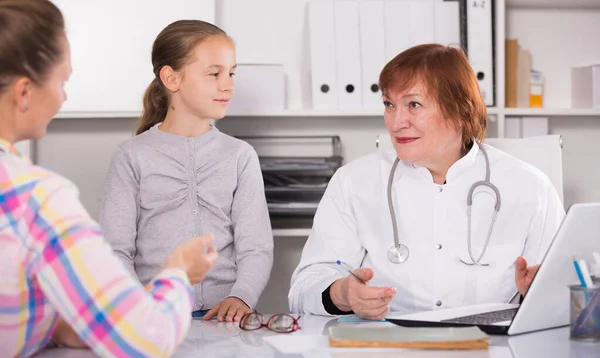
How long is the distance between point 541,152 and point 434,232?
623 mm

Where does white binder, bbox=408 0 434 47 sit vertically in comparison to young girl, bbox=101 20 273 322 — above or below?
above

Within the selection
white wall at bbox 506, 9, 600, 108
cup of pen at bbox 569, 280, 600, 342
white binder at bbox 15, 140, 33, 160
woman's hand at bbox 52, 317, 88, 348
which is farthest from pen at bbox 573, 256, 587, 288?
white binder at bbox 15, 140, 33, 160

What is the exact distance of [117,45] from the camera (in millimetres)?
2705

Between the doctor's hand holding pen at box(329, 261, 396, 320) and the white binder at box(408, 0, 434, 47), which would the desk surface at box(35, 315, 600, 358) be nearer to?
the doctor's hand holding pen at box(329, 261, 396, 320)

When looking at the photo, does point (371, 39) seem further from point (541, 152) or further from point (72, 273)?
point (72, 273)

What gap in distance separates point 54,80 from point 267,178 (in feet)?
5.54

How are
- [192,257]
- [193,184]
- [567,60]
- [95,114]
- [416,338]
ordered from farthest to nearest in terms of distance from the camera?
[567,60], [95,114], [193,184], [416,338], [192,257]

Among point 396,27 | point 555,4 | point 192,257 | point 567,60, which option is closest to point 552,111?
point 567,60

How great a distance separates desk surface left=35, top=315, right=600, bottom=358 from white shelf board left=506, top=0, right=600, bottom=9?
6.50ft

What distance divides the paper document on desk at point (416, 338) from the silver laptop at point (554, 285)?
0.10 meters

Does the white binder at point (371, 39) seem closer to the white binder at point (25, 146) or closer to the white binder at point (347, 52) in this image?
the white binder at point (347, 52)

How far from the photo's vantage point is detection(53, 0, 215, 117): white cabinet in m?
2.70

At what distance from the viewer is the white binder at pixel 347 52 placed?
2697 millimetres

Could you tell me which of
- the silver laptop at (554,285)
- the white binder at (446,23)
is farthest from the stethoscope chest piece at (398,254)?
the white binder at (446,23)
